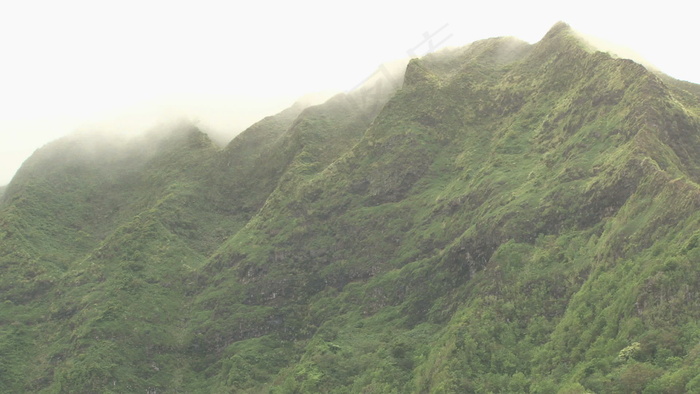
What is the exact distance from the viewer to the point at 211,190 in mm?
192250

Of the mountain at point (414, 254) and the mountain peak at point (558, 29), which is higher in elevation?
the mountain peak at point (558, 29)

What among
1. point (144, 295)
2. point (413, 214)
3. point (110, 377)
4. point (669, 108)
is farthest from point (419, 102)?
point (110, 377)

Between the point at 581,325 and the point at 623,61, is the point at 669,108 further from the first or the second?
the point at 581,325

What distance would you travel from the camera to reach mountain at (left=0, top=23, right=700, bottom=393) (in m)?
81.7

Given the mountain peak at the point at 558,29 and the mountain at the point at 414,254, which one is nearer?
the mountain at the point at 414,254

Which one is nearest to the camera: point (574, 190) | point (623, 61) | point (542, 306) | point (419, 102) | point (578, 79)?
point (542, 306)

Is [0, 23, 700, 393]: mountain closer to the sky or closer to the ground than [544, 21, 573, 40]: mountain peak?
closer to the ground

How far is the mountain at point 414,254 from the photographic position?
81688mm

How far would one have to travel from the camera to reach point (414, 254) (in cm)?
13050

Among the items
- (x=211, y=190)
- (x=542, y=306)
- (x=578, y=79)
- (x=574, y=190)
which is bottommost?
(x=542, y=306)

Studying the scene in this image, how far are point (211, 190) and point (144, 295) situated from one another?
166 feet

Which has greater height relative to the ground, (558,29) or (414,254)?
(558,29)

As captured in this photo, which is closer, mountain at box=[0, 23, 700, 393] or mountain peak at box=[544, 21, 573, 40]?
mountain at box=[0, 23, 700, 393]

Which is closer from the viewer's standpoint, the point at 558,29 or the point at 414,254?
the point at 414,254
